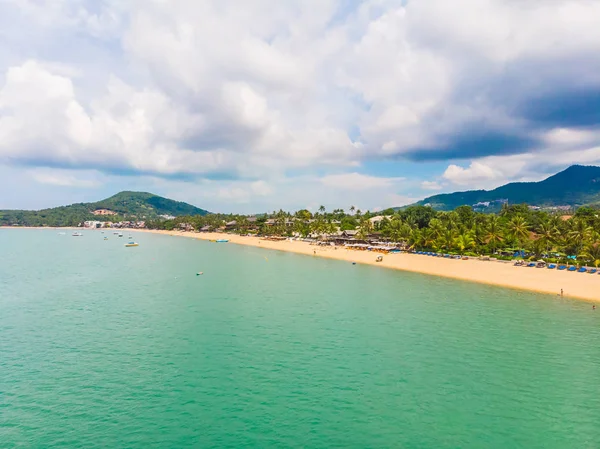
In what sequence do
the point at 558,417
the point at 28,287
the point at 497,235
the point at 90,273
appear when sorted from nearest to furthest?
the point at 558,417, the point at 28,287, the point at 90,273, the point at 497,235

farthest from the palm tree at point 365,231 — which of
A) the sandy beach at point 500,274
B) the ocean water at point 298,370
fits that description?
the ocean water at point 298,370

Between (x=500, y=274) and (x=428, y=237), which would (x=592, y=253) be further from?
(x=428, y=237)

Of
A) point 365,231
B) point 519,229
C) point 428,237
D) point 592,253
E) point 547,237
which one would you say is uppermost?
point 519,229

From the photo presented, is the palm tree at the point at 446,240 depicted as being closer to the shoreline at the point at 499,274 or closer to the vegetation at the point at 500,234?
the vegetation at the point at 500,234

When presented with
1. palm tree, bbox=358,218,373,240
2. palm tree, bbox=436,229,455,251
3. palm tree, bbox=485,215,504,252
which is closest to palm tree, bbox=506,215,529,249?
palm tree, bbox=485,215,504,252

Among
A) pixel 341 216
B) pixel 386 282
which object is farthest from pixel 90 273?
pixel 341 216

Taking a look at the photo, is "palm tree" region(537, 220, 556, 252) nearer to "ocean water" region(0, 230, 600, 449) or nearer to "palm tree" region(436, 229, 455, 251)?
"palm tree" region(436, 229, 455, 251)

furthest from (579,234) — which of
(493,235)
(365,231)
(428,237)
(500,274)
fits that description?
(365,231)

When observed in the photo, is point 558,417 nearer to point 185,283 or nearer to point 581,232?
point 185,283
